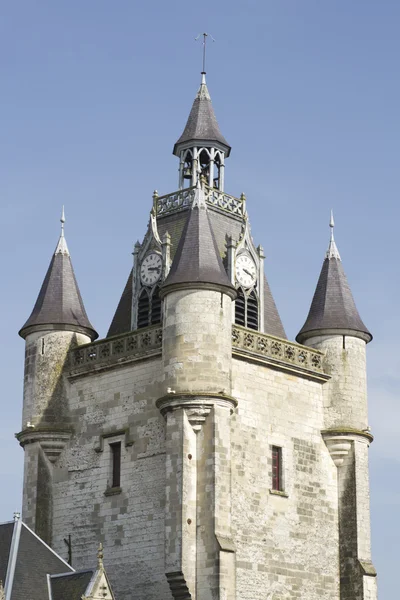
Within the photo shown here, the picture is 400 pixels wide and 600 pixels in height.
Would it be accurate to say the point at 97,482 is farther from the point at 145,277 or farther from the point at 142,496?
the point at 145,277

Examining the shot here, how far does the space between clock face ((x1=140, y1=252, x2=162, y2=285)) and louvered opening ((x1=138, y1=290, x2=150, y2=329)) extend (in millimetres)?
408

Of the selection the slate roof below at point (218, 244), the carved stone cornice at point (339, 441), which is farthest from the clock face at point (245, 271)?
the carved stone cornice at point (339, 441)

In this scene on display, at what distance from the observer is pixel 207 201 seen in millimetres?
44406

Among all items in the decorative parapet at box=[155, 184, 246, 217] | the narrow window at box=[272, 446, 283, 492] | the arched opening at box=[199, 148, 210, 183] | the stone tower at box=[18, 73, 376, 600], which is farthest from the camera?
the arched opening at box=[199, 148, 210, 183]

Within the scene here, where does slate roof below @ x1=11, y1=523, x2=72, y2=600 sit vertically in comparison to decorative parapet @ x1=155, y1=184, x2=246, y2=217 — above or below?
below

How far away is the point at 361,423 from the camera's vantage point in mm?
43188

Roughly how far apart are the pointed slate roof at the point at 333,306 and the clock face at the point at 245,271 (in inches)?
85.3

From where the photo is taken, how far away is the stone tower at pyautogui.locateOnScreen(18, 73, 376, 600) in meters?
38.8

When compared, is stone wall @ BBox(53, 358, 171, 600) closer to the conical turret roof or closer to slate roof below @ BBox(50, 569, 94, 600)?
the conical turret roof

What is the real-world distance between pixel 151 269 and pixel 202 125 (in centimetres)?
533

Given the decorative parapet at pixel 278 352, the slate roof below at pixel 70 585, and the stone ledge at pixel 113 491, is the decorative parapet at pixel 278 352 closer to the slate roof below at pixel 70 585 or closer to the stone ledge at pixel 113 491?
the stone ledge at pixel 113 491

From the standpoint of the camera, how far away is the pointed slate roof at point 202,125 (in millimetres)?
45781

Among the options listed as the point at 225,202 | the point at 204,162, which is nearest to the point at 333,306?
the point at 225,202

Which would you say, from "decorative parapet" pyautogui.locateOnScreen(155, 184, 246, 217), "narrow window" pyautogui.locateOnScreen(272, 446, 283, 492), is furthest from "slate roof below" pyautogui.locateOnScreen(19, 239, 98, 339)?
"narrow window" pyautogui.locateOnScreen(272, 446, 283, 492)
